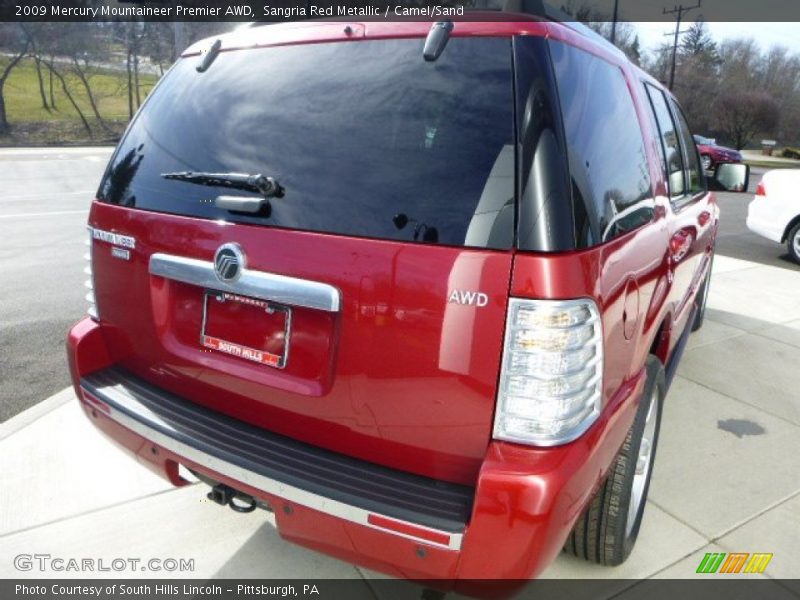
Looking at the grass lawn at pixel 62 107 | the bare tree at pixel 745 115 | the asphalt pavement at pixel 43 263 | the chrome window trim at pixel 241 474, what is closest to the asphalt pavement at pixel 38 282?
the asphalt pavement at pixel 43 263

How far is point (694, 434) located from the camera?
3605 millimetres

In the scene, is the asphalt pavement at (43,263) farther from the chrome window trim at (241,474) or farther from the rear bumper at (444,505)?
the rear bumper at (444,505)

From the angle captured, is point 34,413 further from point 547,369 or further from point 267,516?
point 547,369

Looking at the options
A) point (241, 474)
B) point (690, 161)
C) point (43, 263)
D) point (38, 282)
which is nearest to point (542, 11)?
point (241, 474)

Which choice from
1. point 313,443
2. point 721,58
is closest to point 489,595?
point 313,443

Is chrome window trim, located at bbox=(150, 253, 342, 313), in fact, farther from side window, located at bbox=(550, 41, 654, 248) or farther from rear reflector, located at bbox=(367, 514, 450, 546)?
side window, located at bbox=(550, 41, 654, 248)

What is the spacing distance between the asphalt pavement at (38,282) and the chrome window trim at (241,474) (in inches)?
76.6

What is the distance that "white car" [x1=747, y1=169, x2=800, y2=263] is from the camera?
29.1ft

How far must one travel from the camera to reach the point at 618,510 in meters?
2.25

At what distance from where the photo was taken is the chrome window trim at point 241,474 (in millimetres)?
1605

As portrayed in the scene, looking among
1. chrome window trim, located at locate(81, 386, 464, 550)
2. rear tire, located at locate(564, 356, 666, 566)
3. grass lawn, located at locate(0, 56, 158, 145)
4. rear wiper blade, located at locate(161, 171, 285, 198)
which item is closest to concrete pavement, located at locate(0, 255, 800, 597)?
rear tire, located at locate(564, 356, 666, 566)

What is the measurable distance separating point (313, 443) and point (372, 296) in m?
0.52

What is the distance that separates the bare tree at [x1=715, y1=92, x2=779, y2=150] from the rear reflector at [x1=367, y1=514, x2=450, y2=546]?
54.5m

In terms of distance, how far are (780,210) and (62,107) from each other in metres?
34.9
